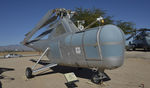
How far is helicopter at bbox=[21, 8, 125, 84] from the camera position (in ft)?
13.7

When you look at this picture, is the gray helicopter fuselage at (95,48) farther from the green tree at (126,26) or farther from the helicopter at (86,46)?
the green tree at (126,26)

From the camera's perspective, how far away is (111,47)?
4.12 m

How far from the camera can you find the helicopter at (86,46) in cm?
418

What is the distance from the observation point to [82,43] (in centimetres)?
483

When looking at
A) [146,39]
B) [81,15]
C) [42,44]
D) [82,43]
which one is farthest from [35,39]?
[146,39]

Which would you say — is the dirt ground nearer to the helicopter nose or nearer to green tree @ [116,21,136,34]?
the helicopter nose

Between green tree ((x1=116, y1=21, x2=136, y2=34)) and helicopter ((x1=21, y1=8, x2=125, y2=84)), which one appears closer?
helicopter ((x1=21, y1=8, x2=125, y2=84))

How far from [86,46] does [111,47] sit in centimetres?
99

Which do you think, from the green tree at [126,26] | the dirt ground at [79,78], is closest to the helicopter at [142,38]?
the green tree at [126,26]

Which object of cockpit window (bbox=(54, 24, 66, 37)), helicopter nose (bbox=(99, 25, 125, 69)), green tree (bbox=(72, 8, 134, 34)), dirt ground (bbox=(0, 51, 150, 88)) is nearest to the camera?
helicopter nose (bbox=(99, 25, 125, 69))

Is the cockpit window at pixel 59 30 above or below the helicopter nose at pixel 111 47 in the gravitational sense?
above

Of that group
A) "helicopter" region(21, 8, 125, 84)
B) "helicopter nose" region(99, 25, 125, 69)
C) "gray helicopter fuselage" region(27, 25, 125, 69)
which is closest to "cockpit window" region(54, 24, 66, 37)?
"helicopter" region(21, 8, 125, 84)

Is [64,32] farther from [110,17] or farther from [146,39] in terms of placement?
[146,39]

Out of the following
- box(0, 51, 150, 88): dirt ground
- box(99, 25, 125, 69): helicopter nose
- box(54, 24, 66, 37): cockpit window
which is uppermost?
box(54, 24, 66, 37): cockpit window
